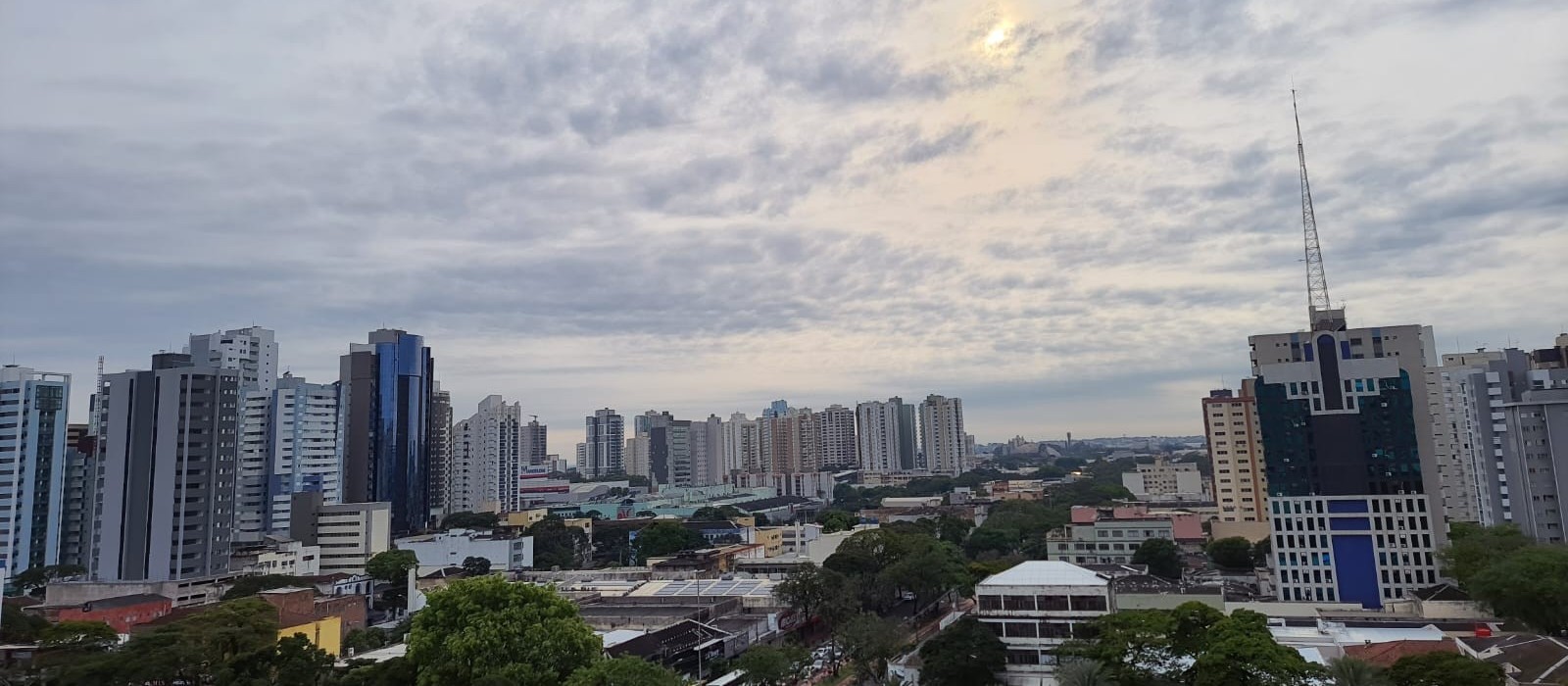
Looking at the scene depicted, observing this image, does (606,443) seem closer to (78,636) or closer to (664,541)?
(664,541)

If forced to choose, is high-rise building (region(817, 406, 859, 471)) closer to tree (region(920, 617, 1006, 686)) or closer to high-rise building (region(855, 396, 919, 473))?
high-rise building (region(855, 396, 919, 473))

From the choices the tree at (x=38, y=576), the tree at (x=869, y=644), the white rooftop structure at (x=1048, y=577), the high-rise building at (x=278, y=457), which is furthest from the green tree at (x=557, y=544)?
the white rooftop structure at (x=1048, y=577)

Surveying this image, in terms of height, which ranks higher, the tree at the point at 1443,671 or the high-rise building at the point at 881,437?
the high-rise building at the point at 881,437

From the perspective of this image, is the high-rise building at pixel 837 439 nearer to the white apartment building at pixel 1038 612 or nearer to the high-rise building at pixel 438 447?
the high-rise building at pixel 438 447

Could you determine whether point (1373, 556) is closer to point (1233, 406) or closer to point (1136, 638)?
point (1136, 638)

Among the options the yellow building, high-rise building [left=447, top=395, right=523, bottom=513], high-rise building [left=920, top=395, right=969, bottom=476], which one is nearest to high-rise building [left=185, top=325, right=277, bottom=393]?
high-rise building [left=447, top=395, right=523, bottom=513]

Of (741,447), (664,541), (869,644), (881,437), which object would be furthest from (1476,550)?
(741,447)
